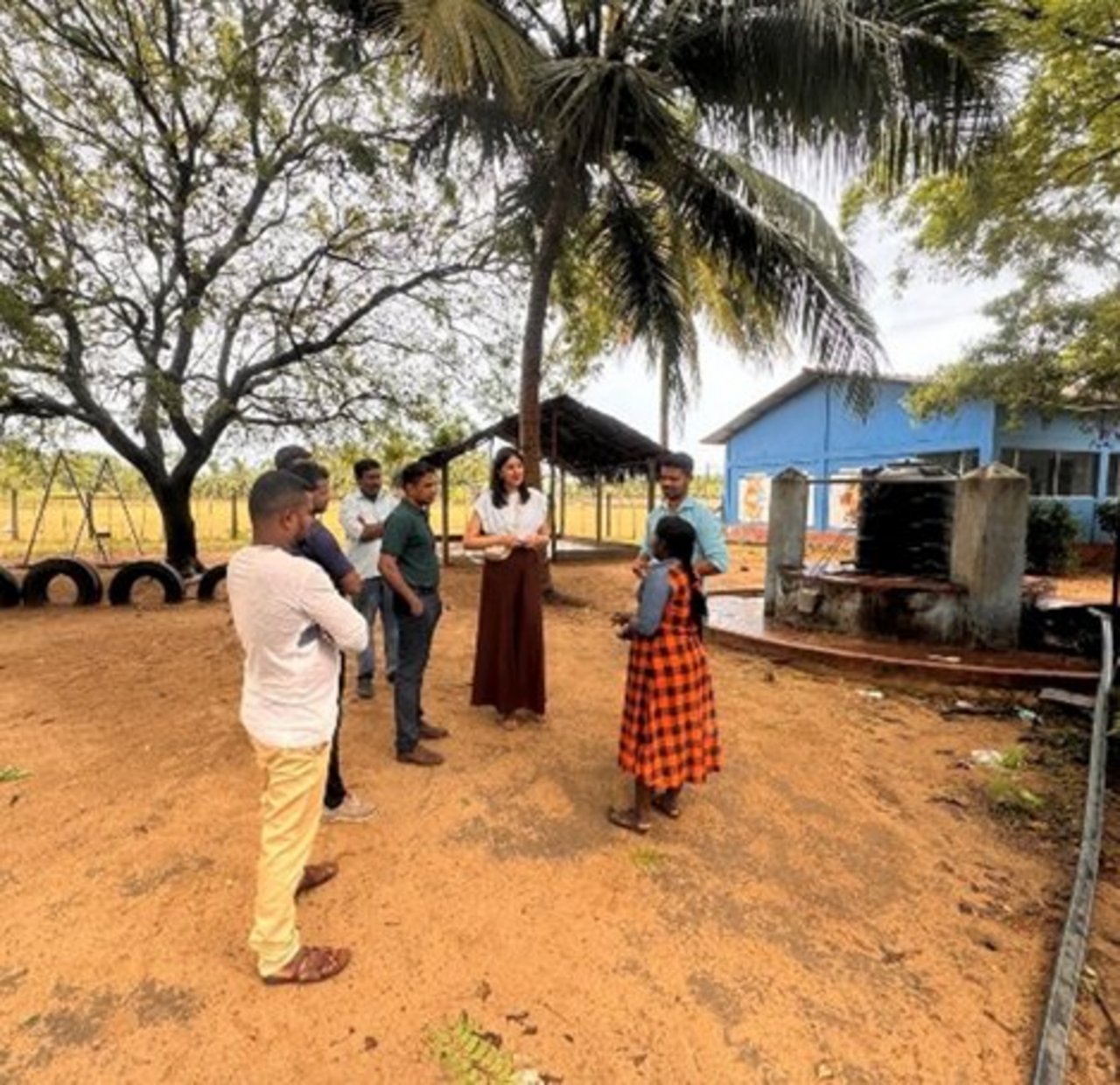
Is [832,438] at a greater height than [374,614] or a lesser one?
greater

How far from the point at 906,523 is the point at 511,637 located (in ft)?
17.7

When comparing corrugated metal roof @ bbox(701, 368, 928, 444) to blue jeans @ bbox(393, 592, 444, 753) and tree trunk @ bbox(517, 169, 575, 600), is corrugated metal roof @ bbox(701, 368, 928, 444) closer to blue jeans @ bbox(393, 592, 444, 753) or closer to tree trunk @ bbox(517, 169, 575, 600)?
tree trunk @ bbox(517, 169, 575, 600)

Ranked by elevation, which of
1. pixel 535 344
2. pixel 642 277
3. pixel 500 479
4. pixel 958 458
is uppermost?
pixel 642 277

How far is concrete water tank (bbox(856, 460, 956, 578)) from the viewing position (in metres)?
7.44

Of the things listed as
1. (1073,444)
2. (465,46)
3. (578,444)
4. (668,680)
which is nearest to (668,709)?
(668,680)

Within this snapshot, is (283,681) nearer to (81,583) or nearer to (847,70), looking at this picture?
(847,70)

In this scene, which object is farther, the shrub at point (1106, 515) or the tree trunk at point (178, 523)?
the shrub at point (1106, 515)

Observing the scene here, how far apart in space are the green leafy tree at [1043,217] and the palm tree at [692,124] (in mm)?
1067

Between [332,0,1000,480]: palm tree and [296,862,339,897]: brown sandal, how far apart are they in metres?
5.29

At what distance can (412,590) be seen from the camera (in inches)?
146

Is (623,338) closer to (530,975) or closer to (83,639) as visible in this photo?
(83,639)

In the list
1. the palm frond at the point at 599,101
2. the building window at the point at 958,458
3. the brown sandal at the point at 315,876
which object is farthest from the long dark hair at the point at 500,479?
the building window at the point at 958,458

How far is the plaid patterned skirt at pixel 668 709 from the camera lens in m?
3.09

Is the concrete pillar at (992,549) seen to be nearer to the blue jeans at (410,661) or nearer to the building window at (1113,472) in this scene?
the blue jeans at (410,661)
